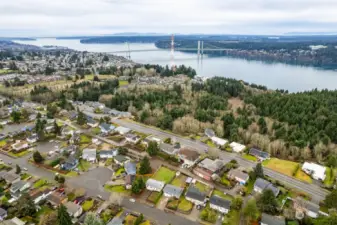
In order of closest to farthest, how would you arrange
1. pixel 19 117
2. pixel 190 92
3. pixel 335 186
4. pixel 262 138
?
pixel 335 186, pixel 262 138, pixel 19 117, pixel 190 92

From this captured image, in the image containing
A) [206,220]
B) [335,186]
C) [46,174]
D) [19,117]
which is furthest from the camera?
[19,117]

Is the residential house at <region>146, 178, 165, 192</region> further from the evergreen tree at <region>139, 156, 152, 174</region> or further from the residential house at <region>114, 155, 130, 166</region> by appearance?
the residential house at <region>114, 155, 130, 166</region>

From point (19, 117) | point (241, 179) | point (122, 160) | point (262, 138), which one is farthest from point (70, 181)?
point (262, 138)

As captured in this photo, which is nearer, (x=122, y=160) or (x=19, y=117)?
(x=122, y=160)

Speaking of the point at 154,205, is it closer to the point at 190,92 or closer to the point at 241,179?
the point at 241,179

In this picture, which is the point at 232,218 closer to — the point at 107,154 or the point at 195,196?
the point at 195,196

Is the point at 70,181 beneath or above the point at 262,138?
beneath

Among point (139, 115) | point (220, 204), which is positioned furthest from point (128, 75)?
point (220, 204)

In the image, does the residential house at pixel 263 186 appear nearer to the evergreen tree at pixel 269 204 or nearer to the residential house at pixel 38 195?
the evergreen tree at pixel 269 204
